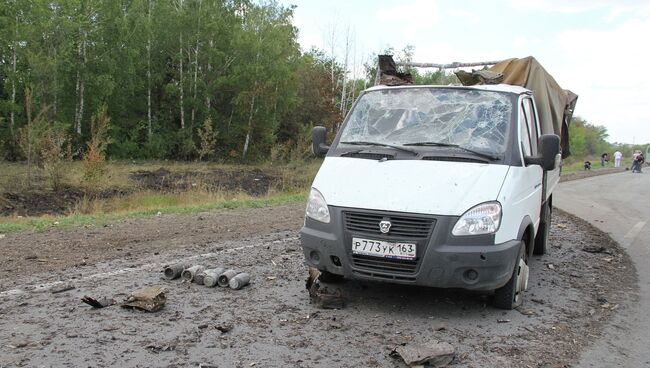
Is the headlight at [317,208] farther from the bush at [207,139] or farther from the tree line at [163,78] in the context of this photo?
the bush at [207,139]

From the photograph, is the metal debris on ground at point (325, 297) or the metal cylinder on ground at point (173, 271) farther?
the metal cylinder on ground at point (173, 271)

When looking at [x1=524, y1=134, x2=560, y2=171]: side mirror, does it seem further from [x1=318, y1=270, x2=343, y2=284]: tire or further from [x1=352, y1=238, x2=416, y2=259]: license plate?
[x1=318, y1=270, x2=343, y2=284]: tire

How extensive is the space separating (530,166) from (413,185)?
1603 millimetres

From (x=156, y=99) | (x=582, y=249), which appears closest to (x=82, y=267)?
(x=582, y=249)

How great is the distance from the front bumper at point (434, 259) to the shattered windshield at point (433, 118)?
1.11 m

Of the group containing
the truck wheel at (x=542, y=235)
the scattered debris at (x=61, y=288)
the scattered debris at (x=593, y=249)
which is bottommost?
the scattered debris at (x=61, y=288)

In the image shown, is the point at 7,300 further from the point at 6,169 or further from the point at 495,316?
the point at 6,169

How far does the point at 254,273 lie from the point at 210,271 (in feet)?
2.23

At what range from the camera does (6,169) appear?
77.1ft

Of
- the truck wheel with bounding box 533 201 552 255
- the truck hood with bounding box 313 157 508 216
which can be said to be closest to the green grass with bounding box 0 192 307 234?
the truck hood with bounding box 313 157 508 216

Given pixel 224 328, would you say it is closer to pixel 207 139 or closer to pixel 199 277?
pixel 199 277

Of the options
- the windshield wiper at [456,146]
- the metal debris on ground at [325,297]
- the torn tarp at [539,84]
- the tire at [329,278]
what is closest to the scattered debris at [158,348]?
the metal debris on ground at [325,297]

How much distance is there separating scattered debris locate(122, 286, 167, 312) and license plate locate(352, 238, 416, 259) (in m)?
1.77

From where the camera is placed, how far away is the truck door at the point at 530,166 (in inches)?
221
